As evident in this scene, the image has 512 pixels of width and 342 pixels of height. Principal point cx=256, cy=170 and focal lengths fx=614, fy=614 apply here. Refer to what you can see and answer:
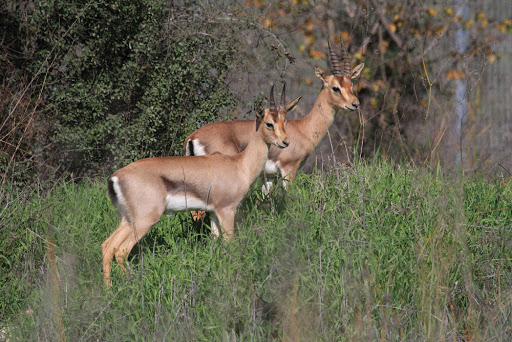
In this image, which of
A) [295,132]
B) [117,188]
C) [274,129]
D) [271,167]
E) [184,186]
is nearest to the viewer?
[117,188]

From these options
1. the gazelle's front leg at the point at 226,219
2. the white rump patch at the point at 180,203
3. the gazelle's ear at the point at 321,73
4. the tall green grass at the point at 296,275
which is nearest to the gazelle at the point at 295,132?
the gazelle's ear at the point at 321,73

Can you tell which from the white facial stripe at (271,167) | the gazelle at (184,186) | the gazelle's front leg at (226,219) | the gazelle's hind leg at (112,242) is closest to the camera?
the gazelle's hind leg at (112,242)

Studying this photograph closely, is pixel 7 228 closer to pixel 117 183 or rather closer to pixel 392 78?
pixel 117 183

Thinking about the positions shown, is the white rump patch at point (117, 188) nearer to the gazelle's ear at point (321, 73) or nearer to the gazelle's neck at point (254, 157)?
the gazelle's neck at point (254, 157)

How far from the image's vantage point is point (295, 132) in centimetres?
726

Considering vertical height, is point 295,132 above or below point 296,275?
below

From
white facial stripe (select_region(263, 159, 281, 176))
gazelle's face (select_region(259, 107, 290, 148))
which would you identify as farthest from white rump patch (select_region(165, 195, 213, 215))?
white facial stripe (select_region(263, 159, 281, 176))

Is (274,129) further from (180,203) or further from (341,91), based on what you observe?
(341,91)

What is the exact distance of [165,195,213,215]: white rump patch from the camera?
483 centimetres

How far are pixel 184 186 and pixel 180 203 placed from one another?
→ 14 centimetres

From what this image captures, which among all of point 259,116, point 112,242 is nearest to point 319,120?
point 259,116

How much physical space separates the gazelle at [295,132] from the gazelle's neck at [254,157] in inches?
43.0

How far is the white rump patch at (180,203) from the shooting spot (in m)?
4.83

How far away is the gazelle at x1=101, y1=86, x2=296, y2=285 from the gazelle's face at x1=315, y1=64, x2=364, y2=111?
1867 mm
